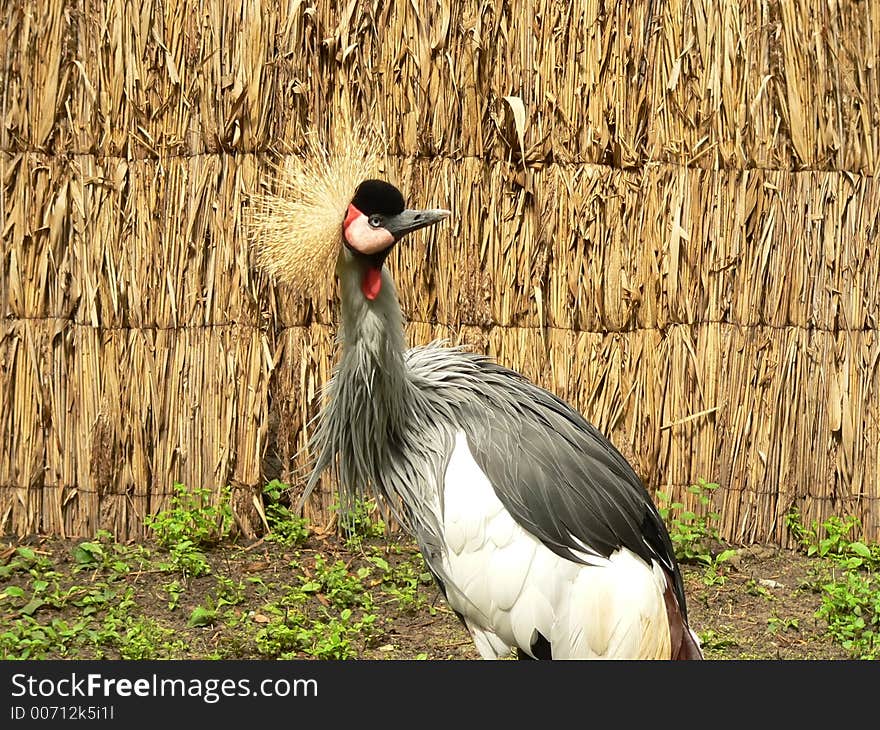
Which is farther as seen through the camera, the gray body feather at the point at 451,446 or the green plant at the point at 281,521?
the green plant at the point at 281,521

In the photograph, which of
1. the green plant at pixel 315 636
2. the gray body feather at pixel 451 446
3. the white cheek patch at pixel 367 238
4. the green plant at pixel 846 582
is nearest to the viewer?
the white cheek patch at pixel 367 238

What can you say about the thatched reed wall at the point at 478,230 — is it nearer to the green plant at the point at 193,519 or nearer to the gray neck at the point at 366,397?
the green plant at the point at 193,519

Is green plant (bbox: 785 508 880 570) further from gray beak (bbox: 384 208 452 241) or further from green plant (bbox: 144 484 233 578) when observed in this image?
gray beak (bbox: 384 208 452 241)

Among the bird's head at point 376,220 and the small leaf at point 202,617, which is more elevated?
the bird's head at point 376,220

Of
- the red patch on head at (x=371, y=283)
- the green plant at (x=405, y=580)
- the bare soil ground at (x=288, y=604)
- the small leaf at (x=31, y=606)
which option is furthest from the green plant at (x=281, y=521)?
the red patch on head at (x=371, y=283)

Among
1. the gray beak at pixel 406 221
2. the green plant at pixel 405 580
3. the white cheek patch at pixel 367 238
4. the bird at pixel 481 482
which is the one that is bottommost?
the green plant at pixel 405 580

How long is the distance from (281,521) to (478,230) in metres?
1.28

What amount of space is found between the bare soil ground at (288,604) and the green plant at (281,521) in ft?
0.14

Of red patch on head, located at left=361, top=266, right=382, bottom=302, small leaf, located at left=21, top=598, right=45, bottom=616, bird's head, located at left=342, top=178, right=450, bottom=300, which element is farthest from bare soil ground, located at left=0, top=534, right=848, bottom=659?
bird's head, located at left=342, top=178, right=450, bottom=300

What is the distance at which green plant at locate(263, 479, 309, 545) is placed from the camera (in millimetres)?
4023

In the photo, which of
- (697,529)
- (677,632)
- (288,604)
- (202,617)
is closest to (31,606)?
(202,617)

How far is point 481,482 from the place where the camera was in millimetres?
2682

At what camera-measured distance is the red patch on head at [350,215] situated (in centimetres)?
255

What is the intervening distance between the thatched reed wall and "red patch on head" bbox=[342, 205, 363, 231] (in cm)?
141
